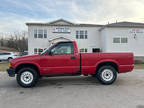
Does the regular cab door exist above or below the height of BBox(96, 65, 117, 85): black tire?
above

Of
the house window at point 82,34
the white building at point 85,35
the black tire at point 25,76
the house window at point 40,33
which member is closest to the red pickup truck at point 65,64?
the black tire at point 25,76

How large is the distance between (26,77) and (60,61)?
1.69 m

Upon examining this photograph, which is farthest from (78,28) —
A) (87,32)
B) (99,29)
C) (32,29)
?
→ (32,29)

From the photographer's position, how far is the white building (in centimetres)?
1852

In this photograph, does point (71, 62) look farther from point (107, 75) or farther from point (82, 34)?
point (82, 34)

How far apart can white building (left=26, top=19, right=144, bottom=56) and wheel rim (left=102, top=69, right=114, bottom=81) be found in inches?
554

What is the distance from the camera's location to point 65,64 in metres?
4.79

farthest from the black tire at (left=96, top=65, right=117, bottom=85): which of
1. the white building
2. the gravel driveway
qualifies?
the white building

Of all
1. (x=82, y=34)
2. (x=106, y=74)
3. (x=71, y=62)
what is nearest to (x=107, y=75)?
(x=106, y=74)

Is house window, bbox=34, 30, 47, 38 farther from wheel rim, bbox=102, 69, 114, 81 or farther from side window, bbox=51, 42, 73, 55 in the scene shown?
wheel rim, bbox=102, 69, 114, 81

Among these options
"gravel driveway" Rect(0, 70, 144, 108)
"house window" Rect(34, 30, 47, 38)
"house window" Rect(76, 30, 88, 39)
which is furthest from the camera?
"house window" Rect(76, 30, 88, 39)

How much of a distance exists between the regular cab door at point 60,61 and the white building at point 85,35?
560 inches

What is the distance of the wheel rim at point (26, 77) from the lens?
470 centimetres

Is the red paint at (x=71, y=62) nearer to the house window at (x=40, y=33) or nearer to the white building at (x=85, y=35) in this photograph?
Result: the white building at (x=85, y=35)
